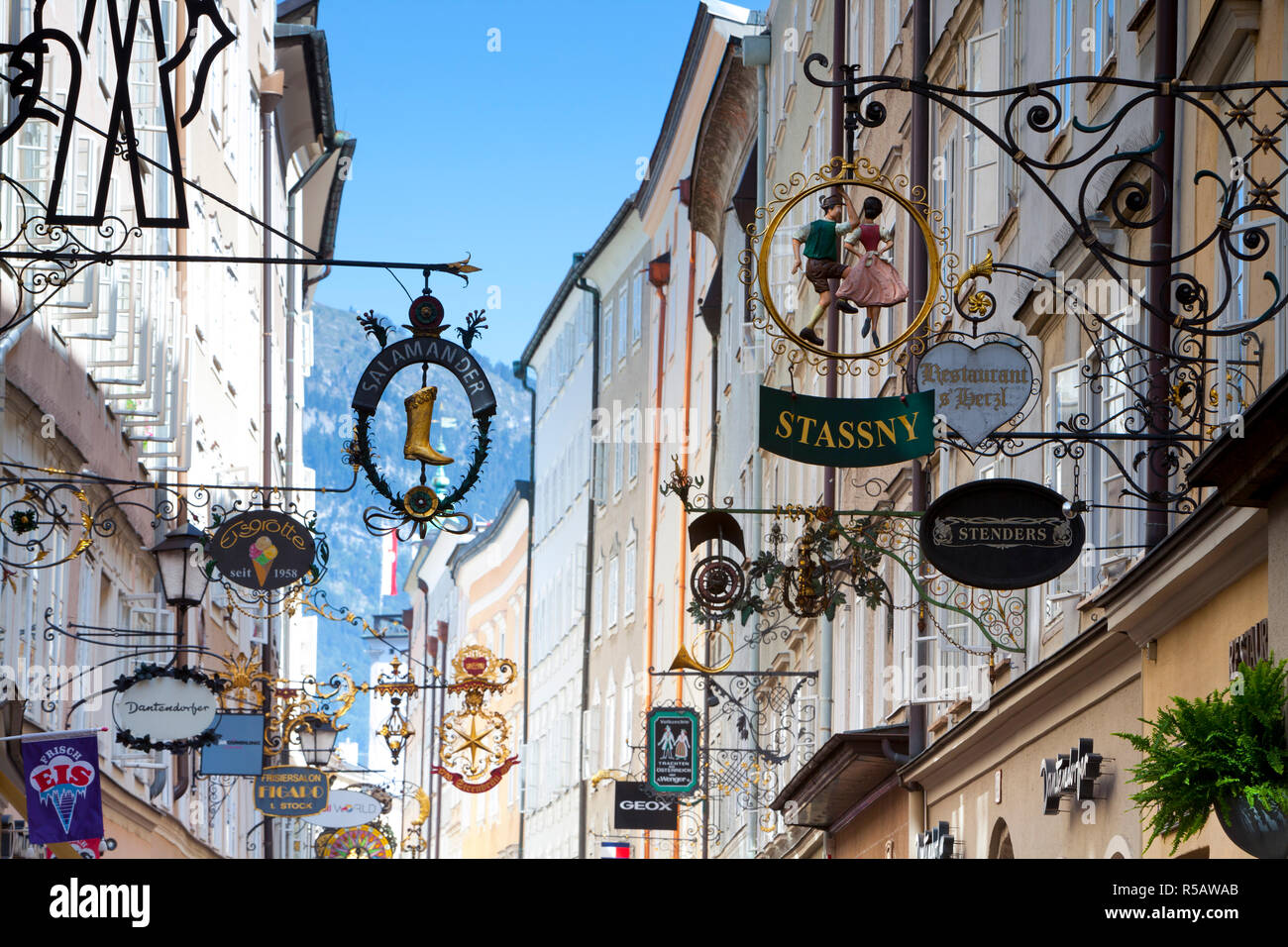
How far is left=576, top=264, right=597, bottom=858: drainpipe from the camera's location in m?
52.9

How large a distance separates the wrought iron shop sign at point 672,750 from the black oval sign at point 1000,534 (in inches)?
698

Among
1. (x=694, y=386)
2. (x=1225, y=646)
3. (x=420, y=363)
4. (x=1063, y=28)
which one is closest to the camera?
(x=1225, y=646)

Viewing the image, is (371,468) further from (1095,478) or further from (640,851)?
(640,851)

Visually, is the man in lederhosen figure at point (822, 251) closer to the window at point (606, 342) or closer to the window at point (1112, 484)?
the window at point (1112, 484)

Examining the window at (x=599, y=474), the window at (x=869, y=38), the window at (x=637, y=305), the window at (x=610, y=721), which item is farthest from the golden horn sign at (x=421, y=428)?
the window at (x=599, y=474)

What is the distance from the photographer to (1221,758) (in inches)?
332

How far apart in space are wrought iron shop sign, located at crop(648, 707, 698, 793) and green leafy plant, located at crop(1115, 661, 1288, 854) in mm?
20547

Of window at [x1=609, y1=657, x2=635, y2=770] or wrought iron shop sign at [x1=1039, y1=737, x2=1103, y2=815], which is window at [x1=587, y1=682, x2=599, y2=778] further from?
wrought iron shop sign at [x1=1039, y1=737, x2=1103, y2=815]

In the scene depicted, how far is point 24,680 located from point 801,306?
14099mm

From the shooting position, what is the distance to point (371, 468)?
1464 centimetres

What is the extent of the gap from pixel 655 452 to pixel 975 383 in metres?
35.5

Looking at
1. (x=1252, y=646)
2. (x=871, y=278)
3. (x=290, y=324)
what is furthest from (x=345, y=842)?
(x=1252, y=646)

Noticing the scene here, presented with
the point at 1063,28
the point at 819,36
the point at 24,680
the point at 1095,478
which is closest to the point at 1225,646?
the point at 1095,478

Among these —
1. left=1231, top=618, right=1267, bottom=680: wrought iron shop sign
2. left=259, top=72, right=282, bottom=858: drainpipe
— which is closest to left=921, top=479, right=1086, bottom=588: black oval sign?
left=1231, top=618, right=1267, bottom=680: wrought iron shop sign
